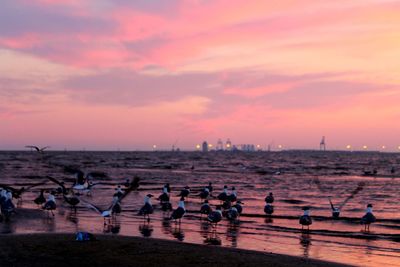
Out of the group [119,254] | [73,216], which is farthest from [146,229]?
[119,254]

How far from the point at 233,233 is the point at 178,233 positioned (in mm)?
2431

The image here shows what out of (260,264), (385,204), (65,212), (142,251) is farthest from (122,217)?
(385,204)

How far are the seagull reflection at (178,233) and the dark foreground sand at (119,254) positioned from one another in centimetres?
283

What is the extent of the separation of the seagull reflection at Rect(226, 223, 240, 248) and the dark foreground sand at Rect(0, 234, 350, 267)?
2.71 metres

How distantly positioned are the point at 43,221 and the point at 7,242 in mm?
8144

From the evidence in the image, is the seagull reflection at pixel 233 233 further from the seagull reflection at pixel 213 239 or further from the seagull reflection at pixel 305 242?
the seagull reflection at pixel 305 242

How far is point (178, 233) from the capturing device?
2292 centimetres

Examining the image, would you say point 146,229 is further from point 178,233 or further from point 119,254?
point 119,254

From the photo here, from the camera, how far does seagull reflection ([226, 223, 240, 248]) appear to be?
69.1 ft

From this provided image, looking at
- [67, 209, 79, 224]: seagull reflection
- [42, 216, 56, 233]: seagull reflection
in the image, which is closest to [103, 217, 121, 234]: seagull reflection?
[67, 209, 79, 224]: seagull reflection

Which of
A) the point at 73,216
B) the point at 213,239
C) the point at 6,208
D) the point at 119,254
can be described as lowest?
the point at 73,216

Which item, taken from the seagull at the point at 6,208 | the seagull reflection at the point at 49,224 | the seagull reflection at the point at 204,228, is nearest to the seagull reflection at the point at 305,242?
the seagull reflection at the point at 204,228

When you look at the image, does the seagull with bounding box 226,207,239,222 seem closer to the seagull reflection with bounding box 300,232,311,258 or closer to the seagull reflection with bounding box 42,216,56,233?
the seagull reflection with bounding box 300,232,311,258

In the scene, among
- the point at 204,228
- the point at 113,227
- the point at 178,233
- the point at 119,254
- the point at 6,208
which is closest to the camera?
the point at 119,254
